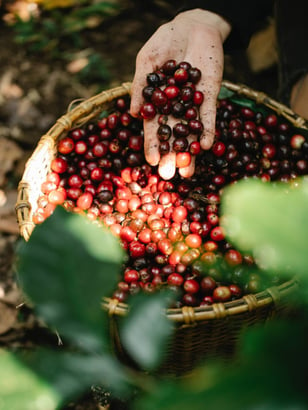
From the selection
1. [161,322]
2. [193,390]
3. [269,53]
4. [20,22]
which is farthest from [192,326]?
[20,22]

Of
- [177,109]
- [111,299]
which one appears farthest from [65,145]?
[111,299]

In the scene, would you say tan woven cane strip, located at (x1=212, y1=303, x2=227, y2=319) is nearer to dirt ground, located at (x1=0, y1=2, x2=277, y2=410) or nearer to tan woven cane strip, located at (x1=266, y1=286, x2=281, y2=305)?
tan woven cane strip, located at (x1=266, y1=286, x2=281, y2=305)

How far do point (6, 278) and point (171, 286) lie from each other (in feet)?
3.45

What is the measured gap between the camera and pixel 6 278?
6.77 feet

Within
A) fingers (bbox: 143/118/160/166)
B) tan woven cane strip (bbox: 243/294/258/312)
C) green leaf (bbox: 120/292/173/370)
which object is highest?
green leaf (bbox: 120/292/173/370)

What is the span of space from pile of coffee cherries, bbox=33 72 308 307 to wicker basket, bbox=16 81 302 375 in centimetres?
9

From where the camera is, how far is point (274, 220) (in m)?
0.33

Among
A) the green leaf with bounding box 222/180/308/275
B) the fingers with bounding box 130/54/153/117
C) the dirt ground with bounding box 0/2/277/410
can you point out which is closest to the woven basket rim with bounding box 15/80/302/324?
the fingers with bounding box 130/54/153/117

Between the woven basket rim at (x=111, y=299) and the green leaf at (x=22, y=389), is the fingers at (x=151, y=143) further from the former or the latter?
the green leaf at (x=22, y=389)

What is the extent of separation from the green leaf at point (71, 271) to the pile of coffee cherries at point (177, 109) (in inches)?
50.7

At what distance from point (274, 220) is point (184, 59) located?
165 centimetres

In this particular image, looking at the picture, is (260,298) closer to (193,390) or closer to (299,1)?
(193,390)

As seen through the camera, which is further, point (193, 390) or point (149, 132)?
point (149, 132)

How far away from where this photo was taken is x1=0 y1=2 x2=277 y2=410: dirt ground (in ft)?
7.00
